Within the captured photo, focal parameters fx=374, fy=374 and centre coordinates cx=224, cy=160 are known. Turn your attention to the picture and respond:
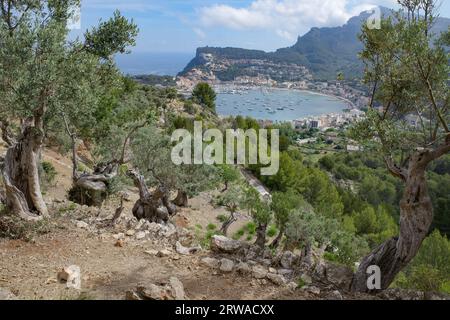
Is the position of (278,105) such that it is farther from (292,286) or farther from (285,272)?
(292,286)

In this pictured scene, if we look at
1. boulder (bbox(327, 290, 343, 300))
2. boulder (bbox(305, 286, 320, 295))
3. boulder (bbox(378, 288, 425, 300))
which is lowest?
boulder (bbox(378, 288, 425, 300))

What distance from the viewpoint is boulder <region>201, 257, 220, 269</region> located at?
853cm

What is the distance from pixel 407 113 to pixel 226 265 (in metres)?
5.52

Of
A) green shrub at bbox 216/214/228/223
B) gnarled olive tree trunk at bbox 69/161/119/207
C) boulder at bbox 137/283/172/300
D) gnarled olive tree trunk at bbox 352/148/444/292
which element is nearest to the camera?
boulder at bbox 137/283/172/300

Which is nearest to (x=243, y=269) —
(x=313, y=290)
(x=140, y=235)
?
(x=313, y=290)

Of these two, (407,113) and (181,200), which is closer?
(407,113)

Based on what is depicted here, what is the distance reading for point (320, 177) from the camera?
37.8m

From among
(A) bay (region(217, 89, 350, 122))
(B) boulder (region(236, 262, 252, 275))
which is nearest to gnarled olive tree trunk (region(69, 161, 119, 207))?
(B) boulder (region(236, 262, 252, 275))

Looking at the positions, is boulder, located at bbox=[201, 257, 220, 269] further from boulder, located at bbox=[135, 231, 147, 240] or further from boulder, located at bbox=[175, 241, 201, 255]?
boulder, located at bbox=[135, 231, 147, 240]

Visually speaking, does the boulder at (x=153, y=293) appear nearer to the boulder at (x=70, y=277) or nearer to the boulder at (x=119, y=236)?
the boulder at (x=70, y=277)

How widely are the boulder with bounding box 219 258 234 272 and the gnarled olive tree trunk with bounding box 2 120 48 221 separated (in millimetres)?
4618

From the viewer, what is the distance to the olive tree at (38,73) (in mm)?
7383

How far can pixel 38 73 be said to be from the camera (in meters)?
7.35
